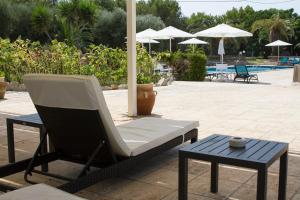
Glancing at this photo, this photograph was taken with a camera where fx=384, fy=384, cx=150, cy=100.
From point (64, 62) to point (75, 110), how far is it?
871 cm

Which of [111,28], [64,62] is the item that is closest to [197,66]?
[64,62]

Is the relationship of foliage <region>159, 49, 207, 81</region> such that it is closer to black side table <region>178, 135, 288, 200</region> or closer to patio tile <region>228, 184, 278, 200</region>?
patio tile <region>228, 184, 278, 200</region>

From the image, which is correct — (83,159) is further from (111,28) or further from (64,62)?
(111,28)

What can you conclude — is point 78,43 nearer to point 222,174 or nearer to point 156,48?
point 156,48

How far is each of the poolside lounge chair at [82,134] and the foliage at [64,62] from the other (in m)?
8.04

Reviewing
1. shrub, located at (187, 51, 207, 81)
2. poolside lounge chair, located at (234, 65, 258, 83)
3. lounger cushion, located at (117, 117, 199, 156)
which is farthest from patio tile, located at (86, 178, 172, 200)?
poolside lounge chair, located at (234, 65, 258, 83)

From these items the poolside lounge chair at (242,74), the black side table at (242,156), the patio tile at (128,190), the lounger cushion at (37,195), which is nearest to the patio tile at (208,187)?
the patio tile at (128,190)

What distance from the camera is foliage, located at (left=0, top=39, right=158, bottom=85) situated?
11.4m

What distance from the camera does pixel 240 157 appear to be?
268 cm

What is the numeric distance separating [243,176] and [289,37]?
37.9m

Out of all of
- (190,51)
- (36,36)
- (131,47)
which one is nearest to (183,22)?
(36,36)

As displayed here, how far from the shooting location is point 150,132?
12.8 feet

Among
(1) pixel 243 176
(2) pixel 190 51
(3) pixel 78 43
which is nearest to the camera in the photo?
(1) pixel 243 176

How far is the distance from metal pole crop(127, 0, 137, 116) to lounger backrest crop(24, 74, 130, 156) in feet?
10.9
